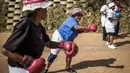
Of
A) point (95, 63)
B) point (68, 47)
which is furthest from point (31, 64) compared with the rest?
point (95, 63)

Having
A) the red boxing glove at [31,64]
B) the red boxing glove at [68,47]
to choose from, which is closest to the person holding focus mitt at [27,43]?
the red boxing glove at [31,64]

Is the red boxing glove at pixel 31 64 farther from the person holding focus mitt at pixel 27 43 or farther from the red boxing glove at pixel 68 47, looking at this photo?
the red boxing glove at pixel 68 47

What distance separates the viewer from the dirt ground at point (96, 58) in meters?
6.55

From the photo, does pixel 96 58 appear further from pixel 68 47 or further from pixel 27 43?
pixel 27 43

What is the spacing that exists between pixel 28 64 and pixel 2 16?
8.97 metres

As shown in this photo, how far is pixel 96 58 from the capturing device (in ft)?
24.5

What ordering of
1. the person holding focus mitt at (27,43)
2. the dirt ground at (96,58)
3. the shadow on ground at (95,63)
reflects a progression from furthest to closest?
the shadow on ground at (95,63) → the dirt ground at (96,58) → the person holding focus mitt at (27,43)

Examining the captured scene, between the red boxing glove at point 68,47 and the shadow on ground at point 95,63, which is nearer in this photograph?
the red boxing glove at point 68,47

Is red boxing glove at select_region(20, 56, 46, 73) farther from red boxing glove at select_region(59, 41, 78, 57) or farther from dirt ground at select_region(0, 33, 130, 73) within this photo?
dirt ground at select_region(0, 33, 130, 73)

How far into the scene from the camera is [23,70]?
3.10 meters

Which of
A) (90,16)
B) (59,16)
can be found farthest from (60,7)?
(90,16)

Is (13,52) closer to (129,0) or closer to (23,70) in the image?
(23,70)

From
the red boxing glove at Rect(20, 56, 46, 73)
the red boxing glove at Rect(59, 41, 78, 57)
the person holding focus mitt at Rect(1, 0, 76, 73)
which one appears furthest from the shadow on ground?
the red boxing glove at Rect(20, 56, 46, 73)

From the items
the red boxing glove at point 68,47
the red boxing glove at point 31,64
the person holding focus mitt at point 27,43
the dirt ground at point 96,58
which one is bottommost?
the dirt ground at point 96,58
